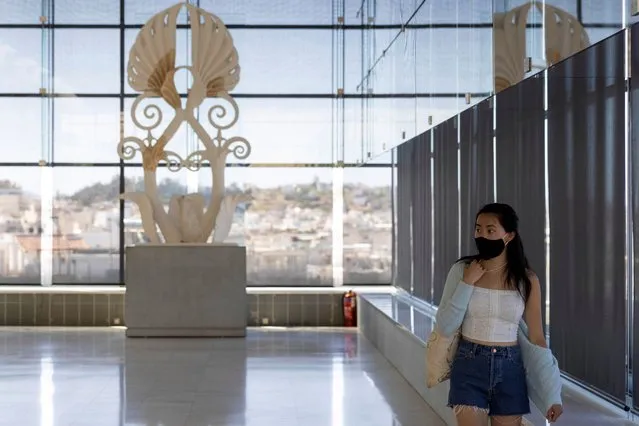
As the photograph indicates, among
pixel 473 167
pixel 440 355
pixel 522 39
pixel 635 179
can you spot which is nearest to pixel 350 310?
pixel 473 167

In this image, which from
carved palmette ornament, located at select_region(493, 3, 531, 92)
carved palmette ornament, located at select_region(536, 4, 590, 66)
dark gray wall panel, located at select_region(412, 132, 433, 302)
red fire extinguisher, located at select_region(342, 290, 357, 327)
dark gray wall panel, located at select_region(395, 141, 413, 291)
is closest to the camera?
carved palmette ornament, located at select_region(536, 4, 590, 66)

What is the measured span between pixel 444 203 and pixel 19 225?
20.7 feet

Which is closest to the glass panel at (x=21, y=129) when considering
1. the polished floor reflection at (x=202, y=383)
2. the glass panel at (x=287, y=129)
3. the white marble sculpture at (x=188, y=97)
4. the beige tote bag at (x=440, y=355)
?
the white marble sculpture at (x=188, y=97)

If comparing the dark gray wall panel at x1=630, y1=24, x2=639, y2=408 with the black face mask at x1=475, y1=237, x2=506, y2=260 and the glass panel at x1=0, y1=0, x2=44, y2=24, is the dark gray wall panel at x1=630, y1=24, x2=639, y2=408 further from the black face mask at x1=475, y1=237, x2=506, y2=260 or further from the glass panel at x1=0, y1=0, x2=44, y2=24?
the glass panel at x1=0, y1=0, x2=44, y2=24

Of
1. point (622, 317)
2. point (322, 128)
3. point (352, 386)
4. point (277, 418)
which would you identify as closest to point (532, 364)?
point (622, 317)

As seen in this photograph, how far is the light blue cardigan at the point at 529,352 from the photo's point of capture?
3631mm

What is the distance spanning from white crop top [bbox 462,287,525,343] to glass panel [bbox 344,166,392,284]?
1038 centimetres

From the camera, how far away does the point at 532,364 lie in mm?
3666

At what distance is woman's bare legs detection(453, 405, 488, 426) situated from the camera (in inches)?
143

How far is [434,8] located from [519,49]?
2.41 meters

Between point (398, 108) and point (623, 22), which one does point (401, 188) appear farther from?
point (623, 22)

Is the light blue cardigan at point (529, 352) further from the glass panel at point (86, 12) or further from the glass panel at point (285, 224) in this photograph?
the glass panel at point (86, 12)

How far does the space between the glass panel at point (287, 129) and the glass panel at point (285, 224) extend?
0.20 meters

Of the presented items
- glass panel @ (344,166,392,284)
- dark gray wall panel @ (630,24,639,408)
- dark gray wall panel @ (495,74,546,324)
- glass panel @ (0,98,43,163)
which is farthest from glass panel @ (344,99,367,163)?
dark gray wall panel @ (630,24,639,408)
